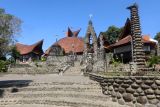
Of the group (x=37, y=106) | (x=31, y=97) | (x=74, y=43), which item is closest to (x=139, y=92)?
(x=37, y=106)

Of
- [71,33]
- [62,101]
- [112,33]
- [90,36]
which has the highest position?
[71,33]

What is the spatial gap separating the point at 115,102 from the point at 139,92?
5.18ft

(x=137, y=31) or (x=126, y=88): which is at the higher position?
(x=137, y=31)

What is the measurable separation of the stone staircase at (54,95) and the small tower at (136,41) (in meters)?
5.17

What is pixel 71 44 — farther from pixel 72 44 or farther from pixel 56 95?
pixel 56 95

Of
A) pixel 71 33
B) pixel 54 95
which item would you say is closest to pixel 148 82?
pixel 54 95

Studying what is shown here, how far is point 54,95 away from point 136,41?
8.54 m

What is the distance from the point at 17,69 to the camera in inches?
1529

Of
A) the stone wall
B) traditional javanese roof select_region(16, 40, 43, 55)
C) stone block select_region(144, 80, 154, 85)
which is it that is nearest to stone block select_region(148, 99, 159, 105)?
the stone wall

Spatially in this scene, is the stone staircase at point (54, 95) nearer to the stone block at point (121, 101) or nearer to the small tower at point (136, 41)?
the stone block at point (121, 101)

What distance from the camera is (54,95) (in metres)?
15.2

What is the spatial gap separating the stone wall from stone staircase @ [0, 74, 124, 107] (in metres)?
0.44

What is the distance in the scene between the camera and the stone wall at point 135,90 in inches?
465

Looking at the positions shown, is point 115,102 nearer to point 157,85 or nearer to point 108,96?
point 108,96
